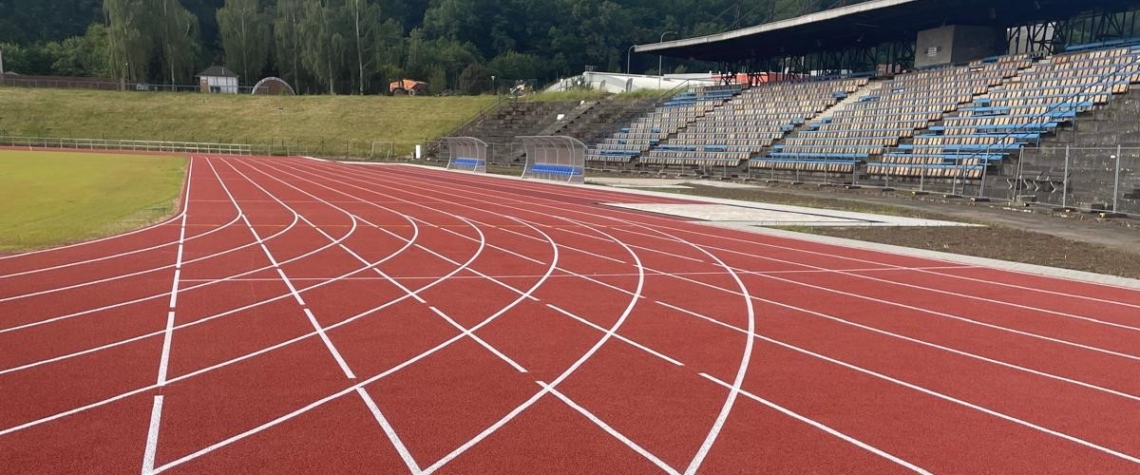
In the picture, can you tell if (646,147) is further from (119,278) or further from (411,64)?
(411,64)

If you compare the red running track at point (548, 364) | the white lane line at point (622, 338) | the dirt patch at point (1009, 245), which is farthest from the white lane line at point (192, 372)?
the dirt patch at point (1009, 245)

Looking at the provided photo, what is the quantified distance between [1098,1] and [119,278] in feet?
112

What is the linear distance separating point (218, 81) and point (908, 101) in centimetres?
6678

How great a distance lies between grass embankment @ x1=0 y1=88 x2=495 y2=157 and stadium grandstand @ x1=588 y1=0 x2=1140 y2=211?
19.7 meters

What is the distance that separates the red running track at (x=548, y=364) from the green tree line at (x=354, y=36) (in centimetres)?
5830

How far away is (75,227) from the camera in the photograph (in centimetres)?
1192

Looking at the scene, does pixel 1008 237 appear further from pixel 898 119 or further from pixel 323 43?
pixel 323 43

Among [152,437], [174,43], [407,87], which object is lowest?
[152,437]

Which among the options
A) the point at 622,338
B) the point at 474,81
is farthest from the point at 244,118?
the point at 622,338

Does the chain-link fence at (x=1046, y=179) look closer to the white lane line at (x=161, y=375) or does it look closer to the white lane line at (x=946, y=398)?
the white lane line at (x=946, y=398)

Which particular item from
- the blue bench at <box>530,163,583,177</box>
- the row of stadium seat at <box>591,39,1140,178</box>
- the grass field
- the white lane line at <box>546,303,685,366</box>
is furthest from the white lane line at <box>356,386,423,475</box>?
the blue bench at <box>530,163,583,177</box>

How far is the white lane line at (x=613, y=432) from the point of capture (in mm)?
3853

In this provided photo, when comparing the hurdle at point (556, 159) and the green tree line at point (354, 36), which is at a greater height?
the green tree line at point (354, 36)

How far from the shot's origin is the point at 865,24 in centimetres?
3472
